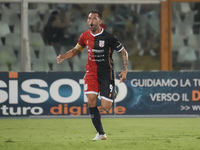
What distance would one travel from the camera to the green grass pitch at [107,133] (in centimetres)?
938

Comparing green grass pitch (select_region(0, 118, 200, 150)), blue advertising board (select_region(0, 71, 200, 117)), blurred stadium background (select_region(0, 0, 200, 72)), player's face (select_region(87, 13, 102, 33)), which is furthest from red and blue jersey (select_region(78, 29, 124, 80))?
blurred stadium background (select_region(0, 0, 200, 72))

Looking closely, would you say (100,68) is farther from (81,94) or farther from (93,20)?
(81,94)

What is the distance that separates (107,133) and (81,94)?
4.92 meters

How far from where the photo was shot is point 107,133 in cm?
1223

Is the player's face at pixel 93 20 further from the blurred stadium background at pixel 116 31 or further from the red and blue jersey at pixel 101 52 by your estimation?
the blurred stadium background at pixel 116 31

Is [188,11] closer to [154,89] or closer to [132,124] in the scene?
[154,89]

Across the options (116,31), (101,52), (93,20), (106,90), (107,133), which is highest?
(93,20)

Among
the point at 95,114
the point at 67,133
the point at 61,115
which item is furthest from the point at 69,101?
the point at 95,114

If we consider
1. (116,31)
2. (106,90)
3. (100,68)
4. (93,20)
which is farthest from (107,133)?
(116,31)

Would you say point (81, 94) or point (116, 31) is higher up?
point (116, 31)

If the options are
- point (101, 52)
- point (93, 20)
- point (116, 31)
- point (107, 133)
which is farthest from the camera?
point (116, 31)

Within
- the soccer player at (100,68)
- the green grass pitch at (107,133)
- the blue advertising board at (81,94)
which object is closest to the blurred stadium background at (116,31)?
the blue advertising board at (81,94)

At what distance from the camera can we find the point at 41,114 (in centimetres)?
1700

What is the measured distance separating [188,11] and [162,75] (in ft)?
20.5
